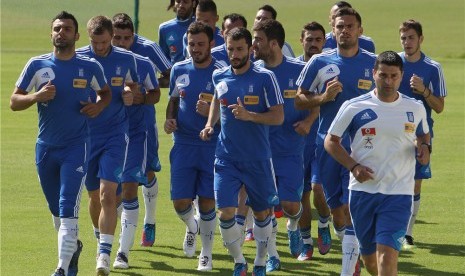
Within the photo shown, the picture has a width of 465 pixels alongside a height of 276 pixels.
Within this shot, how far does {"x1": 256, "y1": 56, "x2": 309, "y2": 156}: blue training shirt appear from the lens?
519 inches

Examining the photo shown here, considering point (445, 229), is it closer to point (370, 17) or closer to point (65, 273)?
point (65, 273)

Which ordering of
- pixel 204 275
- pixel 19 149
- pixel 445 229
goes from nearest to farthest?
1. pixel 204 275
2. pixel 445 229
3. pixel 19 149

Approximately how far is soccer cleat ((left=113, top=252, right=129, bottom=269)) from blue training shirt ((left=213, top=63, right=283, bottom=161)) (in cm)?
189

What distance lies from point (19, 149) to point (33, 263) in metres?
9.00

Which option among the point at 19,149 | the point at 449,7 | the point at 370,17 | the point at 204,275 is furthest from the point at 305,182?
the point at 449,7

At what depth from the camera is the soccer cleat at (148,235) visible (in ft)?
48.0

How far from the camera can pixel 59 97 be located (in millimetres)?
12156

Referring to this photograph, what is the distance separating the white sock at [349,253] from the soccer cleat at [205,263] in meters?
1.70

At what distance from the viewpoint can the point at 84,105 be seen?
40.4 ft

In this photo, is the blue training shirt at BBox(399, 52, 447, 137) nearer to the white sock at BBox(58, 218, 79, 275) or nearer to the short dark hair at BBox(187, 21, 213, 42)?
the short dark hair at BBox(187, 21, 213, 42)

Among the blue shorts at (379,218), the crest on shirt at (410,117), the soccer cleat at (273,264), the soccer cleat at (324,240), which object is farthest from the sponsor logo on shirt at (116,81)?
the crest on shirt at (410,117)

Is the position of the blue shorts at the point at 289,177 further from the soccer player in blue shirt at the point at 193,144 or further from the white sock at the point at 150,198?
the white sock at the point at 150,198

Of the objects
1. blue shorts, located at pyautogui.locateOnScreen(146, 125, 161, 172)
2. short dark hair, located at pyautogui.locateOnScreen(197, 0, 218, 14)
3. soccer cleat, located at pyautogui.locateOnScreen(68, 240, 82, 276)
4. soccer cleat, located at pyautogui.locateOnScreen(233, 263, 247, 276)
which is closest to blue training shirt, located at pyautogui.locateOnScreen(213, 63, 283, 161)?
soccer cleat, located at pyautogui.locateOnScreen(233, 263, 247, 276)

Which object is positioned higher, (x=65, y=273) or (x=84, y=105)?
(x=84, y=105)
